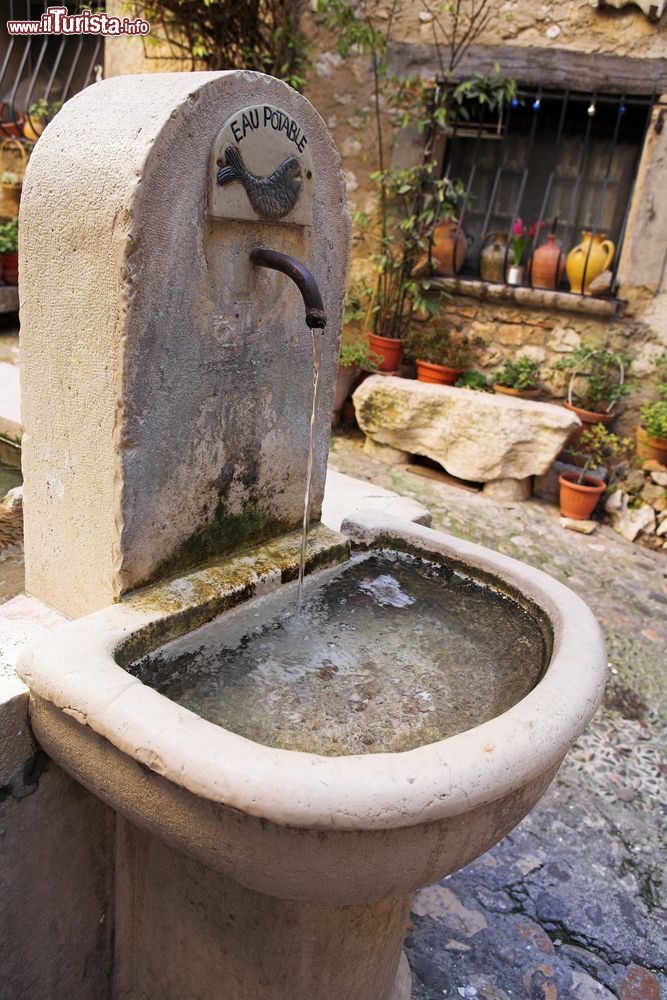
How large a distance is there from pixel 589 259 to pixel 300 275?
383 cm

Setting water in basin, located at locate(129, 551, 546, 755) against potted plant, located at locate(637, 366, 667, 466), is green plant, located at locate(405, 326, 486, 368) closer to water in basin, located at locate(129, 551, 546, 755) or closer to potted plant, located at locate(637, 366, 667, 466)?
potted plant, located at locate(637, 366, 667, 466)

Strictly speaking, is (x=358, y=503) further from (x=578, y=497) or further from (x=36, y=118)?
(x=36, y=118)

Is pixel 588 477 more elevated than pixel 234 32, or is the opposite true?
pixel 234 32

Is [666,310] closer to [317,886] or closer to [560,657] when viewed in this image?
[560,657]

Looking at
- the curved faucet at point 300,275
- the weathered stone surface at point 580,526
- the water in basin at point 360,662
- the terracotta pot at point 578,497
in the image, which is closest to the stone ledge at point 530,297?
the terracotta pot at point 578,497

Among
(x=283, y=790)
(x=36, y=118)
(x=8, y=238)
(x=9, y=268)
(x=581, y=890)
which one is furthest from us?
(x=36, y=118)

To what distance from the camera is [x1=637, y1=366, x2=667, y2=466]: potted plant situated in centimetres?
457

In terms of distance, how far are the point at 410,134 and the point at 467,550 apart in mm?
4100

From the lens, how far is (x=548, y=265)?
4949mm

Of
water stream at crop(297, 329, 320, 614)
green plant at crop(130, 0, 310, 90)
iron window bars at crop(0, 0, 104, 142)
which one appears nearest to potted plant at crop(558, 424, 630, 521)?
water stream at crop(297, 329, 320, 614)

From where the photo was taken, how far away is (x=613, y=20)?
4.57m

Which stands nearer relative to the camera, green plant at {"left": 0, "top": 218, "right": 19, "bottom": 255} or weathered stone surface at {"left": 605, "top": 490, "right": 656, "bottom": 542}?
weathered stone surface at {"left": 605, "top": 490, "right": 656, "bottom": 542}

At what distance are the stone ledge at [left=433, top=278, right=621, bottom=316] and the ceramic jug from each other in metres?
0.07

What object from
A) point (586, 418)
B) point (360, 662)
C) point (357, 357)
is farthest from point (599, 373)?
point (360, 662)
